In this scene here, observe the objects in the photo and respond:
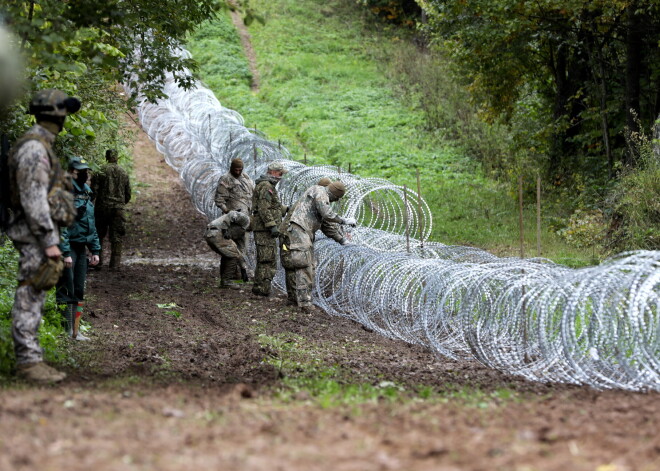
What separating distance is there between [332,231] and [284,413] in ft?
20.4

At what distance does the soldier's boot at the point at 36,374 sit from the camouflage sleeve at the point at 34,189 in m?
0.93

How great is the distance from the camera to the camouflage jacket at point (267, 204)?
12195 millimetres

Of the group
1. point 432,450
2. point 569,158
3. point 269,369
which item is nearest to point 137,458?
point 432,450

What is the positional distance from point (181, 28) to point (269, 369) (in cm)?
628

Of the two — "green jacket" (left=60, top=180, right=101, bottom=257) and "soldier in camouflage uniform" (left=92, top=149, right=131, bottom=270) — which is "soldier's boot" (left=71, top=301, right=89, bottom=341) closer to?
"green jacket" (left=60, top=180, right=101, bottom=257)

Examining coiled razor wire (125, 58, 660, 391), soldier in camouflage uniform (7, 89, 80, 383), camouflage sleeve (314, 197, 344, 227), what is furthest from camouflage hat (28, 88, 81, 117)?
camouflage sleeve (314, 197, 344, 227)

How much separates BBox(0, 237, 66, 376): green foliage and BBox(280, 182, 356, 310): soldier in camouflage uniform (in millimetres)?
3210

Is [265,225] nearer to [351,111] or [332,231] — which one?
[332,231]

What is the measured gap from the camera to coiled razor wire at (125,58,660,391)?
6676 mm

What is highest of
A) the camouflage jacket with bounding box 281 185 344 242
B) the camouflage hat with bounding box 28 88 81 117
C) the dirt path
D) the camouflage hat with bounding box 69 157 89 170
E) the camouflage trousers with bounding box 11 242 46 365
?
the dirt path

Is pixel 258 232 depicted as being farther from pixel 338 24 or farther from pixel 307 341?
pixel 338 24

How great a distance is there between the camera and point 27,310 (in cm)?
626

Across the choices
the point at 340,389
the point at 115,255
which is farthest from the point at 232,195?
the point at 340,389

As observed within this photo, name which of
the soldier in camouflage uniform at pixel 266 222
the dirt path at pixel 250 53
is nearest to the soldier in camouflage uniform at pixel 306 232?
the soldier in camouflage uniform at pixel 266 222
